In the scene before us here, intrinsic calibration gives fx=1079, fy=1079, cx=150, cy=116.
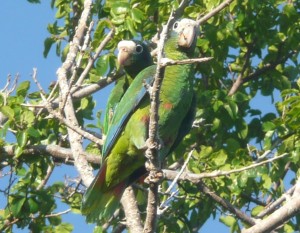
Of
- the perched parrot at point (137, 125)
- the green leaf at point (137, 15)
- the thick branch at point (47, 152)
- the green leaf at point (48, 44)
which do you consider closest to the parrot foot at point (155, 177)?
the perched parrot at point (137, 125)

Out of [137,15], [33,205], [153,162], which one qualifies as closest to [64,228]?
[33,205]

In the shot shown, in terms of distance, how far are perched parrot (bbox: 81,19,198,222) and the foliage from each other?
0.58 metres

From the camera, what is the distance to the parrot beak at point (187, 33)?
20.3 ft

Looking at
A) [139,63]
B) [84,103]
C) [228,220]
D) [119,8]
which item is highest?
[119,8]

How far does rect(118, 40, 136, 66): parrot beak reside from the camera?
6727 mm

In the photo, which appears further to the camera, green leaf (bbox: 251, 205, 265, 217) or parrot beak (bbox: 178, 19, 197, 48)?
green leaf (bbox: 251, 205, 265, 217)

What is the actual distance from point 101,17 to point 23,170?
1229 millimetres

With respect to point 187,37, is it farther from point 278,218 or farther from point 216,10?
point 216,10

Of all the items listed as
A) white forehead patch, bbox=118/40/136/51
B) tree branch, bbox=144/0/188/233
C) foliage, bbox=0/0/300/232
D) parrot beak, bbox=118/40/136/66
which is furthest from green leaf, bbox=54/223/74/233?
tree branch, bbox=144/0/188/233

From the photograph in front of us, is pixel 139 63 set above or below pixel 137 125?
above

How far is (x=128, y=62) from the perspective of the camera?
22.3ft

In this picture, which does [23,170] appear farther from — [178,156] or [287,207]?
[287,207]

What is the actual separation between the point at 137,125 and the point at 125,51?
872mm

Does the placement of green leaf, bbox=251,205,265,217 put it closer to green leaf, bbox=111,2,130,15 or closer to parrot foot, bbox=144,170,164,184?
green leaf, bbox=111,2,130,15
